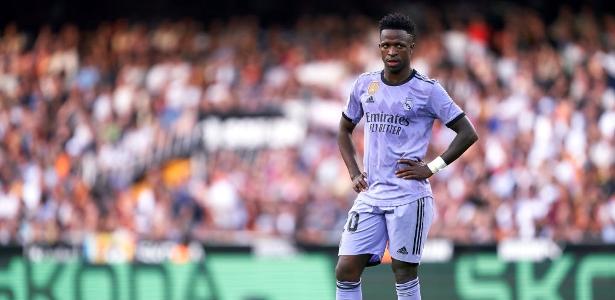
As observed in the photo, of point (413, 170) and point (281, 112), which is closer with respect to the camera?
point (413, 170)

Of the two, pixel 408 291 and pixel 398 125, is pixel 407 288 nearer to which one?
pixel 408 291

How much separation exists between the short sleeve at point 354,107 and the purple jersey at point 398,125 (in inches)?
4.2

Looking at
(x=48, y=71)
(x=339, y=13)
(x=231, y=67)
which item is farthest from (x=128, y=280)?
(x=339, y=13)

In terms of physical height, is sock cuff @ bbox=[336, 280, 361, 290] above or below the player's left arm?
below

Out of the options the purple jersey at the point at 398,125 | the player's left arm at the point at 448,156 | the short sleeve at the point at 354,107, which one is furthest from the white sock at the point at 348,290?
the short sleeve at the point at 354,107

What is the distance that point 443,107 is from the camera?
770 cm

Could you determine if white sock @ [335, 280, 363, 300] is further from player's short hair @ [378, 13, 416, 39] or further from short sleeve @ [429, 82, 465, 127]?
player's short hair @ [378, 13, 416, 39]

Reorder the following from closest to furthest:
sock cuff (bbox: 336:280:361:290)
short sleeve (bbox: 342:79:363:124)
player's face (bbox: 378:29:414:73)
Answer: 1. player's face (bbox: 378:29:414:73)
2. sock cuff (bbox: 336:280:361:290)
3. short sleeve (bbox: 342:79:363:124)

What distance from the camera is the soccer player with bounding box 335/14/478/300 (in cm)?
770

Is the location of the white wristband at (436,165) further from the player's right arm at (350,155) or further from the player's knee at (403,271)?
the player's knee at (403,271)

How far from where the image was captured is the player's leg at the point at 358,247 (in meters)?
7.78

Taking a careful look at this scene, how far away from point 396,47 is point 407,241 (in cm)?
122

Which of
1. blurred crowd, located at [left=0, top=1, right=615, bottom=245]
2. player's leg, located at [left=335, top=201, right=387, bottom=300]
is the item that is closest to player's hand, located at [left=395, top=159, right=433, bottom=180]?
player's leg, located at [left=335, top=201, right=387, bottom=300]

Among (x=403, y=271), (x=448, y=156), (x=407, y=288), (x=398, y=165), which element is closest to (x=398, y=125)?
(x=398, y=165)
